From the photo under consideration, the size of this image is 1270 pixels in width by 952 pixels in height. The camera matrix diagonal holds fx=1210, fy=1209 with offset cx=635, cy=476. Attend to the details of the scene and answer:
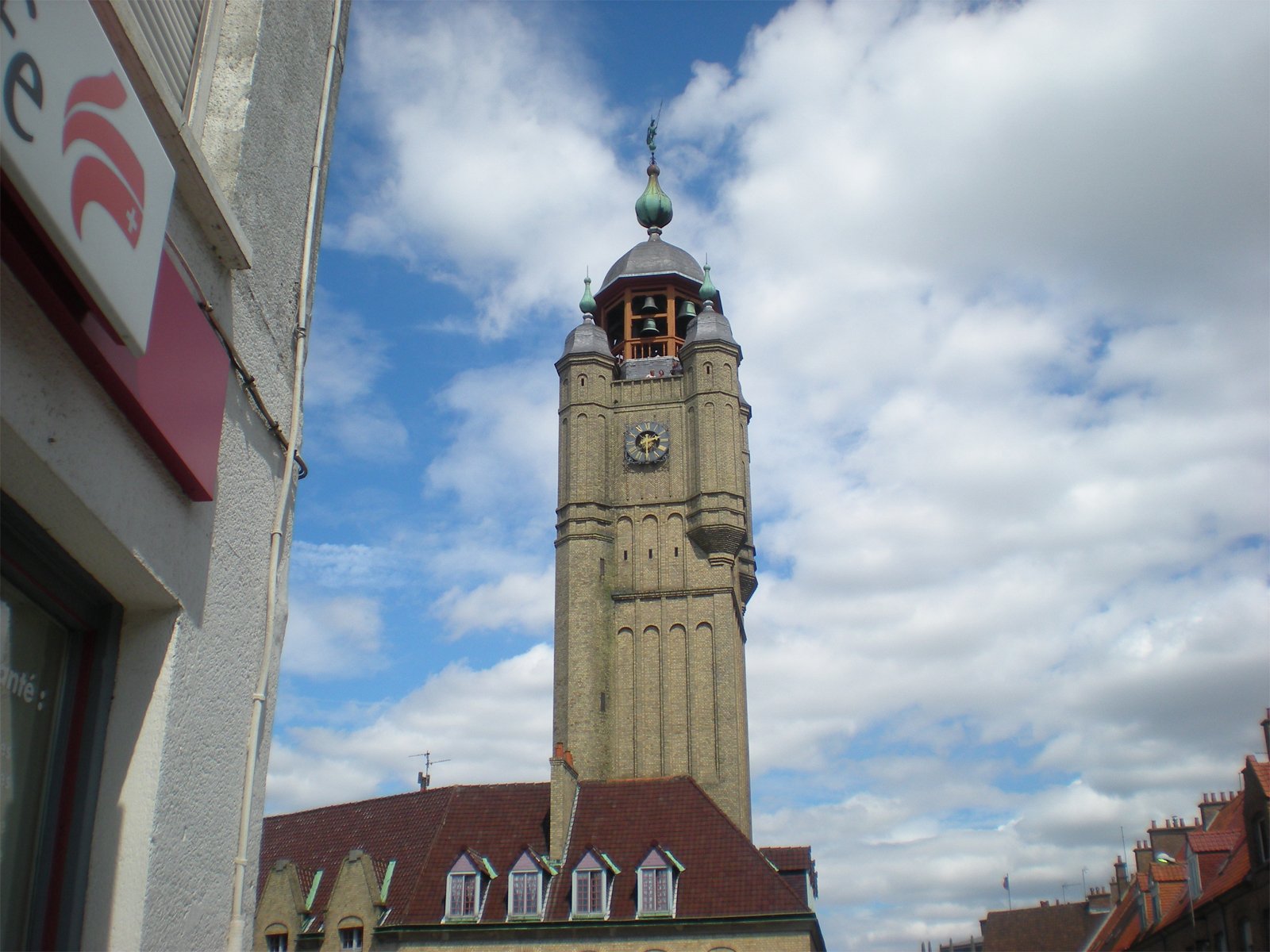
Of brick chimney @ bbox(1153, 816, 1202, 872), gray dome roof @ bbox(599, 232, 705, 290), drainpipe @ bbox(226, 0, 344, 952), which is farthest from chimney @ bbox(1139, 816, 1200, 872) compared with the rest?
drainpipe @ bbox(226, 0, 344, 952)

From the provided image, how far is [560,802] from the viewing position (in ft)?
120

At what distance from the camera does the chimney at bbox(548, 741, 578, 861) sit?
35938 millimetres

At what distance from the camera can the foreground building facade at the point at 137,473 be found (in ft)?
11.5

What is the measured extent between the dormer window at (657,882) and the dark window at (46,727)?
3041 cm

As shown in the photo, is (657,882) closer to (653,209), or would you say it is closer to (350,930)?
(350,930)

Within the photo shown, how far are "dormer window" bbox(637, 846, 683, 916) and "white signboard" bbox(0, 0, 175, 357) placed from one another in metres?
31.3

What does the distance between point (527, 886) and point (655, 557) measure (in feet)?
71.9

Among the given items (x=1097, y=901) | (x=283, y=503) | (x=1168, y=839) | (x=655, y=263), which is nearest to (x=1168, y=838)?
(x=1168, y=839)

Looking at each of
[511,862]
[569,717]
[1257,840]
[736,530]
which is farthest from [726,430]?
[1257,840]

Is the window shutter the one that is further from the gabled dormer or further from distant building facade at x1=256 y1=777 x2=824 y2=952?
the gabled dormer

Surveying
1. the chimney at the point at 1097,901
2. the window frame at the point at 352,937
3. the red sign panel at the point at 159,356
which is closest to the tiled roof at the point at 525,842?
the window frame at the point at 352,937

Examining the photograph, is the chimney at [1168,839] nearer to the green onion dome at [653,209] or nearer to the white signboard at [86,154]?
the green onion dome at [653,209]

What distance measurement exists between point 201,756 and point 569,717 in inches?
1830

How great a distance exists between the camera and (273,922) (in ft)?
→ 112
